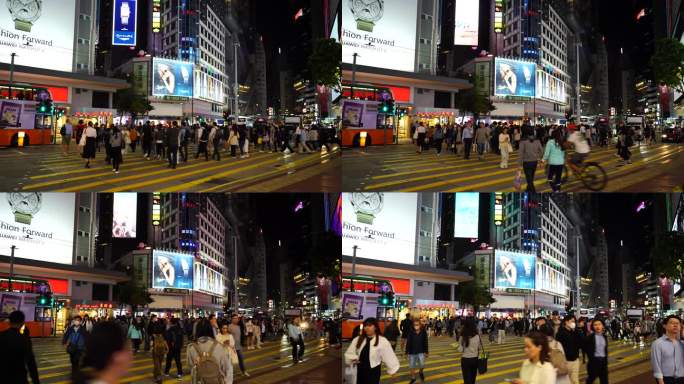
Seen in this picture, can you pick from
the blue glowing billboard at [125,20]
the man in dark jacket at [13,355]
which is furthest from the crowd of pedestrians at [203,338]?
the blue glowing billboard at [125,20]

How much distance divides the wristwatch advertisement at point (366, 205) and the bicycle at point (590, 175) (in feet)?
13.8

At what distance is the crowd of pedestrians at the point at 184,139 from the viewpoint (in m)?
18.2

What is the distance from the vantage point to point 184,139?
18.9m

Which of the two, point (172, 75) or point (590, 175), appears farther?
point (590, 175)

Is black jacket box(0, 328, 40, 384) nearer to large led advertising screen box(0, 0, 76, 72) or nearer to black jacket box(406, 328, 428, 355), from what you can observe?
black jacket box(406, 328, 428, 355)

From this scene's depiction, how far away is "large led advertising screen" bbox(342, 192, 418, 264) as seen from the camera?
57.9 ft

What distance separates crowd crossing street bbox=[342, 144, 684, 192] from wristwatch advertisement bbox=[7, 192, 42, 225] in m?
6.38

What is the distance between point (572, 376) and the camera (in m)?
13.1

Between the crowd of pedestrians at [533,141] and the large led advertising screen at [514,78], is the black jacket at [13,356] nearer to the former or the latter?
the crowd of pedestrians at [533,141]

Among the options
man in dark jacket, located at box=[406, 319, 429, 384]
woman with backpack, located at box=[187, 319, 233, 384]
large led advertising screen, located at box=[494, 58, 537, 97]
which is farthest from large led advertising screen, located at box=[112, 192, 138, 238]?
large led advertising screen, located at box=[494, 58, 537, 97]

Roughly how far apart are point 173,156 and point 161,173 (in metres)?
0.48

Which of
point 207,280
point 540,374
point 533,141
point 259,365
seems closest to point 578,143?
point 533,141

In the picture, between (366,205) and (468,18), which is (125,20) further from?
(468,18)

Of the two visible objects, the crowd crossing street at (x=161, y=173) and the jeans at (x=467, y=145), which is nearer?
the crowd crossing street at (x=161, y=173)
